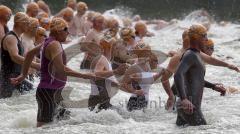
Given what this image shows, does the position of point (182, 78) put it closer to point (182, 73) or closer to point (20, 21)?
point (182, 73)

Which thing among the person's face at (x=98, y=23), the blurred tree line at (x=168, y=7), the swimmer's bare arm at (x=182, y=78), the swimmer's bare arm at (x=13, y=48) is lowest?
the swimmer's bare arm at (x=182, y=78)

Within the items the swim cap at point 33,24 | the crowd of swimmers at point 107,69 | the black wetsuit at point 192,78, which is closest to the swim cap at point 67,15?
the crowd of swimmers at point 107,69

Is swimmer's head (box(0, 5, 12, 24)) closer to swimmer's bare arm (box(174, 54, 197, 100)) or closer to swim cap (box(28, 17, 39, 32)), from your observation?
swim cap (box(28, 17, 39, 32))

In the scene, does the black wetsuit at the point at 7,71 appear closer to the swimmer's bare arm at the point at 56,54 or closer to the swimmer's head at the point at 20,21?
the swimmer's head at the point at 20,21

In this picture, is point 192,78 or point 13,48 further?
point 13,48

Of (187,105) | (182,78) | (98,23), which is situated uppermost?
(98,23)

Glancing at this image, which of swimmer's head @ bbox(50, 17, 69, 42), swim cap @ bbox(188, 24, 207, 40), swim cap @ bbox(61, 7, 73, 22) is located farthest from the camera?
swim cap @ bbox(61, 7, 73, 22)

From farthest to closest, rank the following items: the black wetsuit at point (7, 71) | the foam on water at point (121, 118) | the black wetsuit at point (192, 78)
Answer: the black wetsuit at point (7, 71)
the foam on water at point (121, 118)
the black wetsuit at point (192, 78)

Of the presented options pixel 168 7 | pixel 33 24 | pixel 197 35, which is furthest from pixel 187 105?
pixel 168 7

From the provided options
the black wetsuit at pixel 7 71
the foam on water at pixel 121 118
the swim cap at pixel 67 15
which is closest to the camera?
the foam on water at pixel 121 118

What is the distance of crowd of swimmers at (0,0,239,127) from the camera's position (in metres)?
6.21

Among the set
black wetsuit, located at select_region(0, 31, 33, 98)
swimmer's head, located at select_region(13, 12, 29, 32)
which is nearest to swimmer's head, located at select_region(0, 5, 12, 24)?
swimmer's head, located at select_region(13, 12, 29, 32)

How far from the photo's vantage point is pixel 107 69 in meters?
7.20

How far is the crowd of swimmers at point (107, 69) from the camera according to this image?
245 inches
